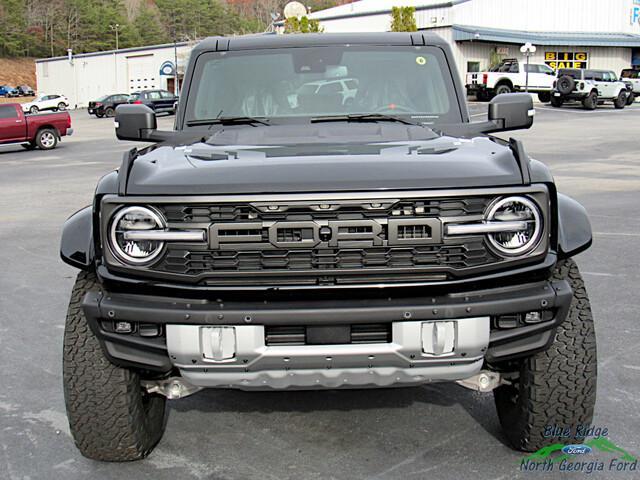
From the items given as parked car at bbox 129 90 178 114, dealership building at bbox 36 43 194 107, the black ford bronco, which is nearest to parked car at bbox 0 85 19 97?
dealership building at bbox 36 43 194 107

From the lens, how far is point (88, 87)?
7238 cm

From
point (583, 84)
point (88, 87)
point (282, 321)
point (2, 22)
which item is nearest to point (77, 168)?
point (282, 321)

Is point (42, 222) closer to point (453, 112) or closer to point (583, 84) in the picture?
point (453, 112)

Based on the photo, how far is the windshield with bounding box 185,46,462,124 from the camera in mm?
4457

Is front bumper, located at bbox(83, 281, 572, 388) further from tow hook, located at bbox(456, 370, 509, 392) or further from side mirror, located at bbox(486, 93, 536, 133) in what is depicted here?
side mirror, located at bbox(486, 93, 536, 133)

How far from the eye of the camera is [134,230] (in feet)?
9.71

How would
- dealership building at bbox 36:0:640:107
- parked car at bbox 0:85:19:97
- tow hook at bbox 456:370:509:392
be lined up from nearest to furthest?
1. tow hook at bbox 456:370:509:392
2. dealership building at bbox 36:0:640:107
3. parked car at bbox 0:85:19:97

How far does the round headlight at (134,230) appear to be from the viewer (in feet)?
9.67

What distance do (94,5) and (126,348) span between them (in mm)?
140295

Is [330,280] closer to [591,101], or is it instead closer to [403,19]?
[591,101]

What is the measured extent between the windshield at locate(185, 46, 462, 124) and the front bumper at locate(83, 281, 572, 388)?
1.69 metres

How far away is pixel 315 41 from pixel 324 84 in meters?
0.37

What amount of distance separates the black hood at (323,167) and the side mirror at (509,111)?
23.7 inches
